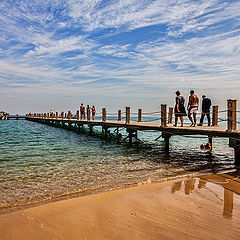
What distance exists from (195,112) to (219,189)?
5.99m

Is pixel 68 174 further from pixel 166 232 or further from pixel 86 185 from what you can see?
pixel 166 232

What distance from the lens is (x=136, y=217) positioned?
3744mm

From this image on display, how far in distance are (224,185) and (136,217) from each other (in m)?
3.22

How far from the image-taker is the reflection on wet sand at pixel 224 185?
4241mm

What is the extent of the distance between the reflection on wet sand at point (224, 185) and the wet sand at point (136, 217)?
23mm

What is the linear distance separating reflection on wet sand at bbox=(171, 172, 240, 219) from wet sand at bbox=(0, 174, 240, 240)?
0.02 metres

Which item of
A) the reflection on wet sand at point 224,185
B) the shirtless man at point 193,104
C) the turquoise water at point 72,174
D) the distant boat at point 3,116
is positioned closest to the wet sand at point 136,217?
the reflection on wet sand at point 224,185

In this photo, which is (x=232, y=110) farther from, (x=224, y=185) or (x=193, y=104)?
(x=224, y=185)

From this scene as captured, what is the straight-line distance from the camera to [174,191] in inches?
203

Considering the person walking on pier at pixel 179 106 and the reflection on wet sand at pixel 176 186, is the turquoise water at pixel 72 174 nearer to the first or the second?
the reflection on wet sand at pixel 176 186

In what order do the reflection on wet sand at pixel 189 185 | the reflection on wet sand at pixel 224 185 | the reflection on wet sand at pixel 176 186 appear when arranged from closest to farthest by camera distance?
the reflection on wet sand at pixel 224 185 → the reflection on wet sand at pixel 189 185 → the reflection on wet sand at pixel 176 186

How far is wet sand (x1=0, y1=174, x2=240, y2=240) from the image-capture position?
3.20m

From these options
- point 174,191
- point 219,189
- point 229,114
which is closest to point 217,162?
point 229,114

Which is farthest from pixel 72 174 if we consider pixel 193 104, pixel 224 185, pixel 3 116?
pixel 3 116
